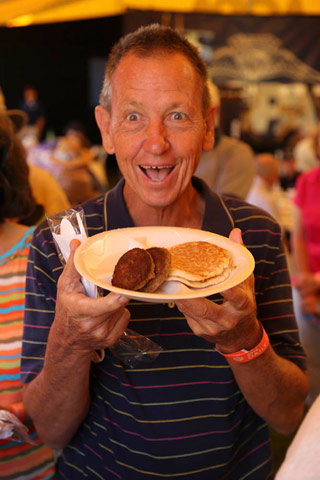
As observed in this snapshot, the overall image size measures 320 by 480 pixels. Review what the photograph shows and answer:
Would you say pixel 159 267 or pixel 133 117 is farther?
pixel 133 117

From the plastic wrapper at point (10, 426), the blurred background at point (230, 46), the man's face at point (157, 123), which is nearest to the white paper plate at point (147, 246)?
the man's face at point (157, 123)

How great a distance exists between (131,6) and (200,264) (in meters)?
6.93

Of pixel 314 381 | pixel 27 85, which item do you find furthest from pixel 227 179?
pixel 27 85

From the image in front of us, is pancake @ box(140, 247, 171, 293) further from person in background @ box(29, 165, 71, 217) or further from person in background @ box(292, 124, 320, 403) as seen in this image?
person in background @ box(292, 124, 320, 403)

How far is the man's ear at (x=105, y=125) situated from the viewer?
1615 mm

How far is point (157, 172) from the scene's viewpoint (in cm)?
149

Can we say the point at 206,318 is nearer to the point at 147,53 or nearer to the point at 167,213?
the point at 167,213

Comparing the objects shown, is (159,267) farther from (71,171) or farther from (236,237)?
(71,171)

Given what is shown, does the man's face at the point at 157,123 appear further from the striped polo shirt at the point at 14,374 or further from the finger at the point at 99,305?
the striped polo shirt at the point at 14,374

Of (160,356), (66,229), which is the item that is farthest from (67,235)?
(160,356)

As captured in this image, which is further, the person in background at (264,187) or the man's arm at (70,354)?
the person in background at (264,187)

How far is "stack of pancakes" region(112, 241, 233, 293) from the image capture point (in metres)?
1.12

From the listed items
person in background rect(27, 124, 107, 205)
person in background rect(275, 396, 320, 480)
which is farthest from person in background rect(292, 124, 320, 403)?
person in background rect(275, 396, 320, 480)

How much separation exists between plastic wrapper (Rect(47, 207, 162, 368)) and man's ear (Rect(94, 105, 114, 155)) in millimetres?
325
